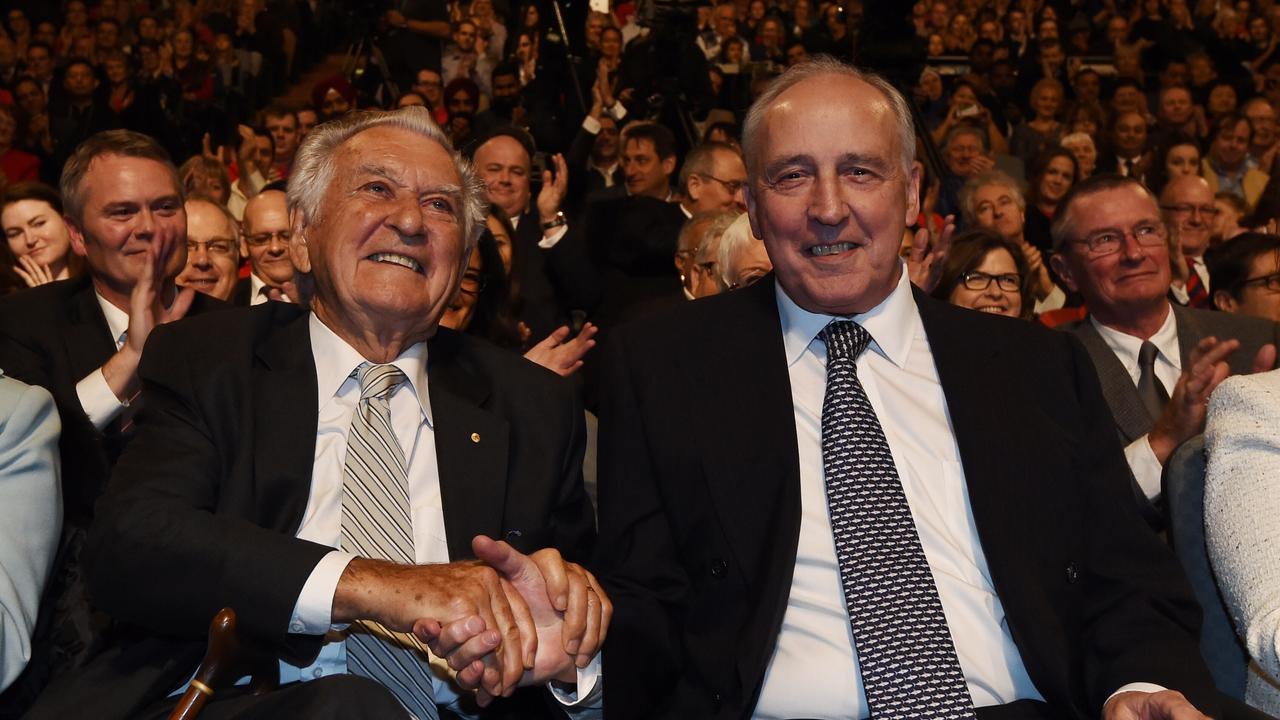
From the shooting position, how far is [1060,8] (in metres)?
14.2

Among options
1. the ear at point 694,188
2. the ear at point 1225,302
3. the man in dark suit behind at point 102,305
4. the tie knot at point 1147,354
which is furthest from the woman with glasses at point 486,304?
the ear at point 1225,302

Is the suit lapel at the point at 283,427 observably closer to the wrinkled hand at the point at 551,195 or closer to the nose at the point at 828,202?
the nose at the point at 828,202

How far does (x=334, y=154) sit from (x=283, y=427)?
1.96 feet

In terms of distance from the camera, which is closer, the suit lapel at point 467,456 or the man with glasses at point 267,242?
the suit lapel at point 467,456

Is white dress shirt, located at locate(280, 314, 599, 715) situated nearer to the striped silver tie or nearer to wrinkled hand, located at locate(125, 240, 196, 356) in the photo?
the striped silver tie

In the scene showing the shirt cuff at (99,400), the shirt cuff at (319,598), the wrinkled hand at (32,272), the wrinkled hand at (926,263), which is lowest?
the wrinkled hand at (32,272)

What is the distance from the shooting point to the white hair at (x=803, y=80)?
2.44m

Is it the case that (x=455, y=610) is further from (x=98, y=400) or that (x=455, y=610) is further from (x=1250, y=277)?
(x=1250, y=277)

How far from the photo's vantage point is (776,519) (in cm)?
223

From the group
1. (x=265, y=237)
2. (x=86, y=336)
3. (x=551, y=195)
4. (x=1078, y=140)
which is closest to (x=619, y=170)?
(x=551, y=195)

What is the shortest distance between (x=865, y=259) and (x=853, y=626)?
68cm

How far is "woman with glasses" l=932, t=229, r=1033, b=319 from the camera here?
406 cm

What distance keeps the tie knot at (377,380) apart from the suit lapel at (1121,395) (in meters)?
2.06

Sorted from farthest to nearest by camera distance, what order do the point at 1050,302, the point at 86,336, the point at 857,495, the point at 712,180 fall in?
the point at 1050,302, the point at 712,180, the point at 86,336, the point at 857,495
